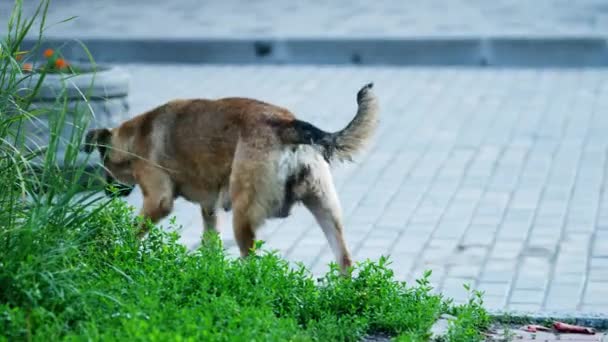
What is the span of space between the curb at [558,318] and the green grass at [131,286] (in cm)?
24

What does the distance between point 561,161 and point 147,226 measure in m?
5.19

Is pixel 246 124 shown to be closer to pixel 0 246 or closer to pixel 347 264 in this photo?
pixel 347 264

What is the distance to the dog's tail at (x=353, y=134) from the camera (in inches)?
253

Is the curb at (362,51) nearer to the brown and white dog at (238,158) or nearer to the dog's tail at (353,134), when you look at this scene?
the brown and white dog at (238,158)

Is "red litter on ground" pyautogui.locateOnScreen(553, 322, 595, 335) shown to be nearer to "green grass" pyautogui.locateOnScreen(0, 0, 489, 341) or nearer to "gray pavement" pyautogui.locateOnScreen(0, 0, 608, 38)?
"green grass" pyautogui.locateOnScreen(0, 0, 489, 341)

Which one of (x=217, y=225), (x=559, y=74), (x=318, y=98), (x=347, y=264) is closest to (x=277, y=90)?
(x=318, y=98)

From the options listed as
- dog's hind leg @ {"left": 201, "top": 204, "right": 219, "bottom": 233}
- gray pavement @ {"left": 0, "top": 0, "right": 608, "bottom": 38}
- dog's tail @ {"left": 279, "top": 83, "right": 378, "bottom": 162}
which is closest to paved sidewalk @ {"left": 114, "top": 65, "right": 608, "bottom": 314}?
dog's hind leg @ {"left": 201, "top": 204, "right": 219, "bottom": 233}

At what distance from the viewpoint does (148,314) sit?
5332 millimetres

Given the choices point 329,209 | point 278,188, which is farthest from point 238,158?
point 329,209

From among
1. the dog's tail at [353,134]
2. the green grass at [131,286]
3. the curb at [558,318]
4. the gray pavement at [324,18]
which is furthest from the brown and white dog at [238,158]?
the gray pavement at [324,18]

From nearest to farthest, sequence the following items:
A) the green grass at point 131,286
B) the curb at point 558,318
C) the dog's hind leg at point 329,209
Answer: the green grass at point 131,286 → the curb at point 558,318 → the dog's hind leg at point 329,209

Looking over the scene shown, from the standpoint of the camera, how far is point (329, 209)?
21.9 feet

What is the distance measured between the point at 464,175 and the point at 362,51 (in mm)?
5678

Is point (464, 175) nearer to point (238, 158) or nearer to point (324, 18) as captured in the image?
point (238, 158)
